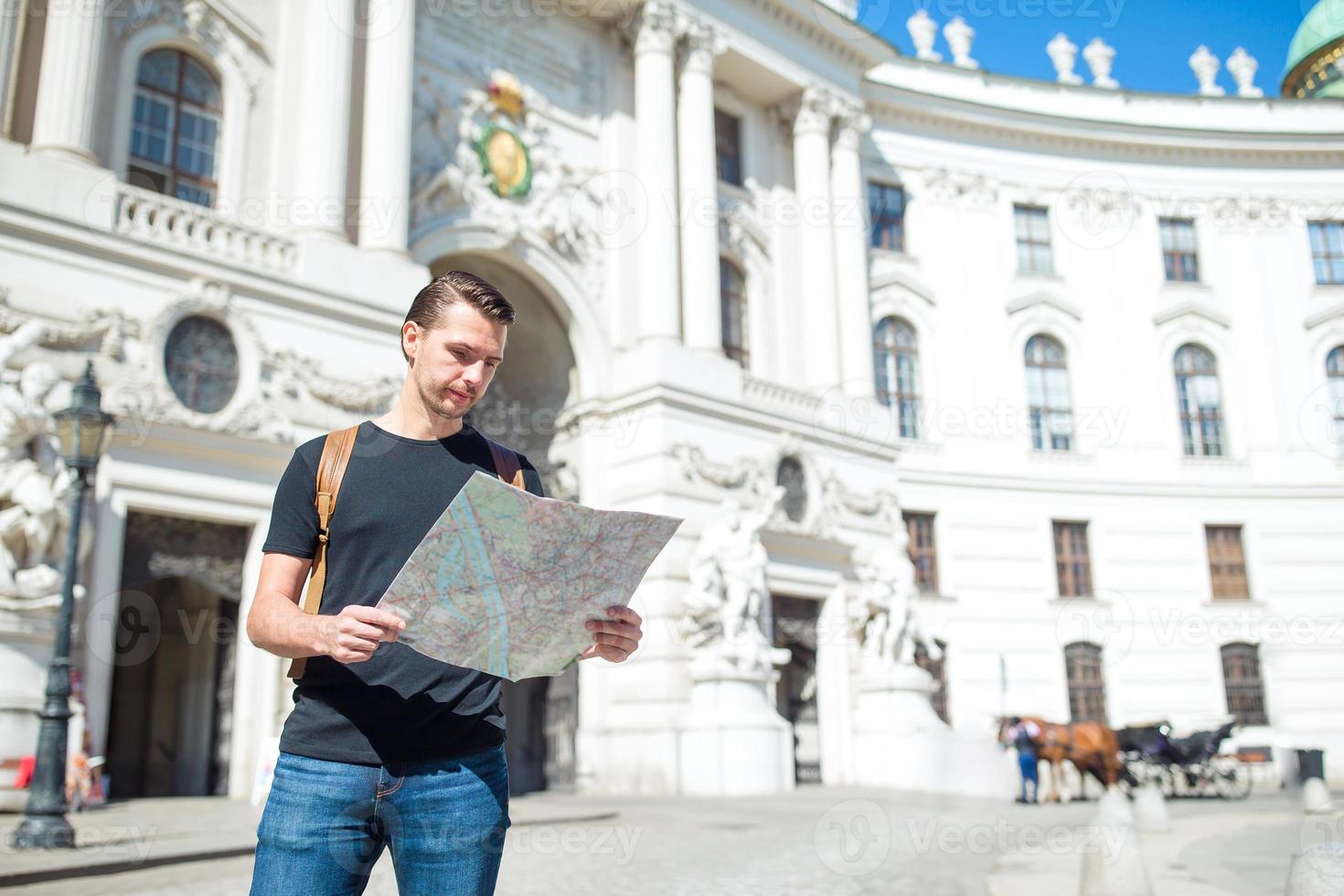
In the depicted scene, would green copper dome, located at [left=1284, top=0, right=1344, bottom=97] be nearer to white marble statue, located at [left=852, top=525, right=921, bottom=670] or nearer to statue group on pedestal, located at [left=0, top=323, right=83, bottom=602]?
white marble statue, located at [left=852, top=525, right=921, bottom=670]

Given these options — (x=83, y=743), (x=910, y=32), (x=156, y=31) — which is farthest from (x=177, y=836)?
(x=910, y=32)

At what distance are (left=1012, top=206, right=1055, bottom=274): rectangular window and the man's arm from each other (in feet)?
108

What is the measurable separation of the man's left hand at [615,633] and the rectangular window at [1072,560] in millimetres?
30549

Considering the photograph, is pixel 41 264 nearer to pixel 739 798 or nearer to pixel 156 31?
pixel 156 31

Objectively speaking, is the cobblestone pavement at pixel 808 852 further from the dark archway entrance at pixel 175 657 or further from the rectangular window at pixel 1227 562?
the rectangular window at pixel 1227 562

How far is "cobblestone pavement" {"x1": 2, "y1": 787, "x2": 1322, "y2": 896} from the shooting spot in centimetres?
874

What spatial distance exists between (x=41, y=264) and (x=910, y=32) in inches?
1062

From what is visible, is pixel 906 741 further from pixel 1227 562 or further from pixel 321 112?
pixel 321 112

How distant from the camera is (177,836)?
35.8 ft

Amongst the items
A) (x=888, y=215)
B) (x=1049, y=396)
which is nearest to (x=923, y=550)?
(x=1049, y=396)

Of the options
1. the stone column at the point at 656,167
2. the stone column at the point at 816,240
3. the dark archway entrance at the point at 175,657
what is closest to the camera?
the dark archway entrance at the point at 175,657

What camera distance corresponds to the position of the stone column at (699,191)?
24.8 meters

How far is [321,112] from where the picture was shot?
19.2 metres

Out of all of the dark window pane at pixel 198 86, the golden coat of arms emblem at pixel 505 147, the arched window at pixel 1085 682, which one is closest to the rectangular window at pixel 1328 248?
the arched window at pixel 1085 682
